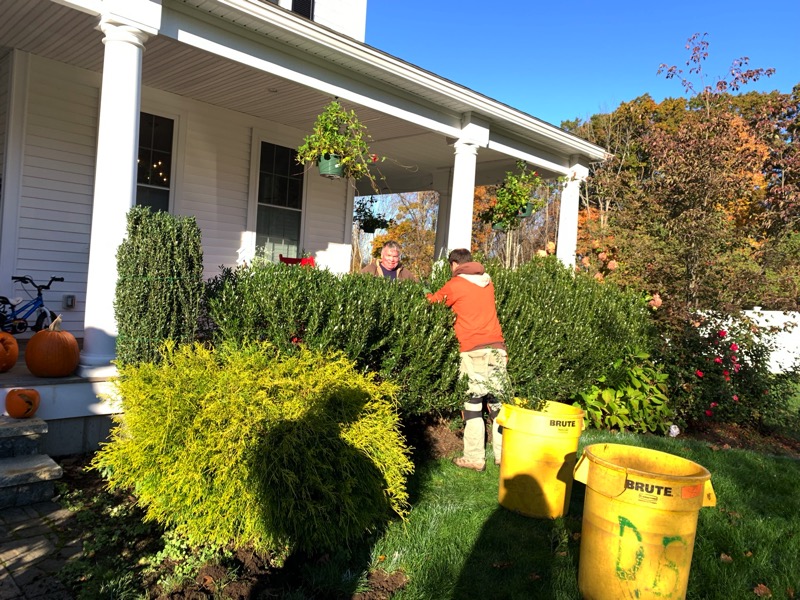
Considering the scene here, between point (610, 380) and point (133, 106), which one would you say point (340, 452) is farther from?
point (610, 380)

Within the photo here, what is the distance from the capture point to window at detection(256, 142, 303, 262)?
351 inches

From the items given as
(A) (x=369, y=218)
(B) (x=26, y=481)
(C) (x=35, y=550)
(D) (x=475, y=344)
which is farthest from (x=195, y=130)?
(C) (x=35, y=550)

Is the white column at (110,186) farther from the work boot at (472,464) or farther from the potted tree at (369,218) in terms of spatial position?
the potted tree at (369,218)

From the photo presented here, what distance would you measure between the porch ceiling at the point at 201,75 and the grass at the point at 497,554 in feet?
15.8

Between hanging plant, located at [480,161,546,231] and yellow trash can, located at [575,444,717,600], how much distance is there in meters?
5.98

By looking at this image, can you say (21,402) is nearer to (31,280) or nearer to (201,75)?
(31,280)

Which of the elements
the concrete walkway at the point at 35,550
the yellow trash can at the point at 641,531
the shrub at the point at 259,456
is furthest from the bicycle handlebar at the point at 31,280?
the yellow trash can at the point at 641,531

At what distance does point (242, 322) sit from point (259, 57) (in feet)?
10.2

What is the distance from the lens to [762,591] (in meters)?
3.04

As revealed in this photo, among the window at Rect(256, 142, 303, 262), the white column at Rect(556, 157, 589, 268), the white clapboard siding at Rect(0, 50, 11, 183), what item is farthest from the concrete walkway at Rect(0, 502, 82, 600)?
the white column at Rect(556, 157, 589, 268)

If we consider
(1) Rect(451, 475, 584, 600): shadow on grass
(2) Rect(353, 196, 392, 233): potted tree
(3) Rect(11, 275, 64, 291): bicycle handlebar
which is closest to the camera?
(1) Rect(451, 475, 584, 600): shadow on grass

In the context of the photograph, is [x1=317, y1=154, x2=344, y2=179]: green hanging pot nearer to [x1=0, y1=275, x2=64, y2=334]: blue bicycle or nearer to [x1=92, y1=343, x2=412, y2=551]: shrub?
[x1=0, y1=275, x2=64, y2=334]: blue bicycle

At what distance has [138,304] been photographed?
4379 mm

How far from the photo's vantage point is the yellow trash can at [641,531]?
2.72 m
